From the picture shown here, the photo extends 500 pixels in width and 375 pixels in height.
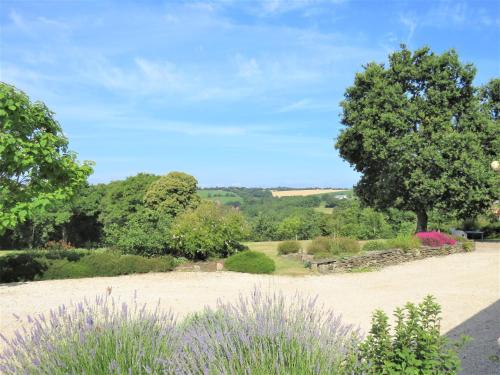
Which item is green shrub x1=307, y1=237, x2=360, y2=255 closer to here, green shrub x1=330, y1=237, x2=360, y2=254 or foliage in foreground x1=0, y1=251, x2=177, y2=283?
green shrub x1=330, y1=237, x2=360, y2=254

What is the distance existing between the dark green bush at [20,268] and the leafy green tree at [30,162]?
1.80m

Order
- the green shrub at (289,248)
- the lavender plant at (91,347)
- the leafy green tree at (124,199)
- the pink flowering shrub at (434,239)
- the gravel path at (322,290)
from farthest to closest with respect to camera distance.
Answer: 1. the leafy green tree at (124,199)
2. the green shrub at (289,248)
3. the pink flowering shrub at (434,239)
4. the gravel path at (322,290)
5. the lavender plant at (91,347)

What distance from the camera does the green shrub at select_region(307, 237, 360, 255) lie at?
47.4 ft

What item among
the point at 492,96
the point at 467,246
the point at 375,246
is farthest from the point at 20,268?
the point at 492,96

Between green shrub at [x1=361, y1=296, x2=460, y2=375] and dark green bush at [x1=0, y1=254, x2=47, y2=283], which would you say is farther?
dark green bush at [x1=0, y1=254, x2=47, y2=283]

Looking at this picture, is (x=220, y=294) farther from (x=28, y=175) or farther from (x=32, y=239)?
(x=32, y=239)

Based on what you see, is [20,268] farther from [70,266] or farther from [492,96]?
[492,96]

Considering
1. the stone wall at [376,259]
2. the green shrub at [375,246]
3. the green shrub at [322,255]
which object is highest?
the green shrub at [375,246]

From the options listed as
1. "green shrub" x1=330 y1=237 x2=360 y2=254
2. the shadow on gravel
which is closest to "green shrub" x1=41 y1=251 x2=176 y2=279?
"green shrub" x1=330 y1=237 x2=360 y2=254

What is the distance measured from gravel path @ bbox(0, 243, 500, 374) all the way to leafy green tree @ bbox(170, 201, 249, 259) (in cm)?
178

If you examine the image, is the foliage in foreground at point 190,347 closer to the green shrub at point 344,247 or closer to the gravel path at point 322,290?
the gravel path at point 322,290

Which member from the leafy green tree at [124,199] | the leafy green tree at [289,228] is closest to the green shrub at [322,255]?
the leafy green tree at [289,228]

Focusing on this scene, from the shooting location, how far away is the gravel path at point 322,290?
738 centimetres

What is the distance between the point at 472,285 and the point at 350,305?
3994mm
